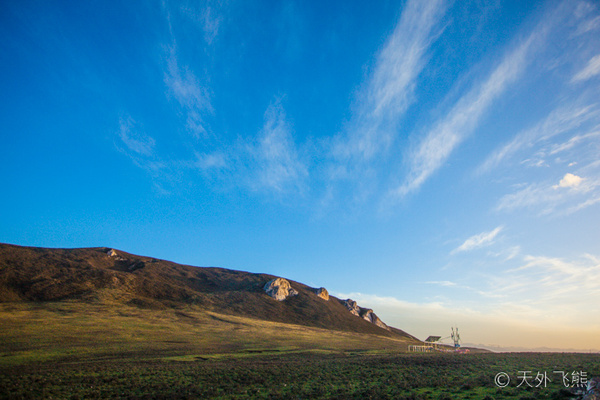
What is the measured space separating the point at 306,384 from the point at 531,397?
1752 centimetres

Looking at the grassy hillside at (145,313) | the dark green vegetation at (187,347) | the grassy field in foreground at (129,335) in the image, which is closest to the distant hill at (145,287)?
the grassy hillside at (145,313)

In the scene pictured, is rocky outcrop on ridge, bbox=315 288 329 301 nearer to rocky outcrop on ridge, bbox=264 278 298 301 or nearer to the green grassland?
rocky outcrop on ridge, bbox=264 278 298 301

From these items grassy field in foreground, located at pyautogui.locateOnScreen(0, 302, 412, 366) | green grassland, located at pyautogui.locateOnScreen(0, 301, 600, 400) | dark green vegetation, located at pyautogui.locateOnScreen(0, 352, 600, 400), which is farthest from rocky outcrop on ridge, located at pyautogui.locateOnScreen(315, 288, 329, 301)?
dark green vegetation, located at pyautogui.locateOnScreen(0, 352, 600, 400)

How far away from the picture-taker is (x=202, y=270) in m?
178

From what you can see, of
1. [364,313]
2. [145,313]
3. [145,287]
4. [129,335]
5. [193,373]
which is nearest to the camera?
[193,373]

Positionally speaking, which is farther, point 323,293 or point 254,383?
point 323,293

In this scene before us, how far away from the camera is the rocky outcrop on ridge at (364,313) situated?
191125 millimetres

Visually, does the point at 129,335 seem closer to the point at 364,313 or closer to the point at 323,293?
the point at 323,293

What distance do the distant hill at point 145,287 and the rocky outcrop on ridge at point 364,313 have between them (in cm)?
2292

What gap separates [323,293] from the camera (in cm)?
18575

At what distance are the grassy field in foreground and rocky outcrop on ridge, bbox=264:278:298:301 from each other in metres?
47.1

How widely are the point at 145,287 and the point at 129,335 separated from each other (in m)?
64.5

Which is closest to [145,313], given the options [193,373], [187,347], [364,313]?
[187,347]

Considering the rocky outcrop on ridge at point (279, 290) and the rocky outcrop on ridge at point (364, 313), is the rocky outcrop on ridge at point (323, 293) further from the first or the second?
the rocky outcrop on ridge at point (279, 290)
